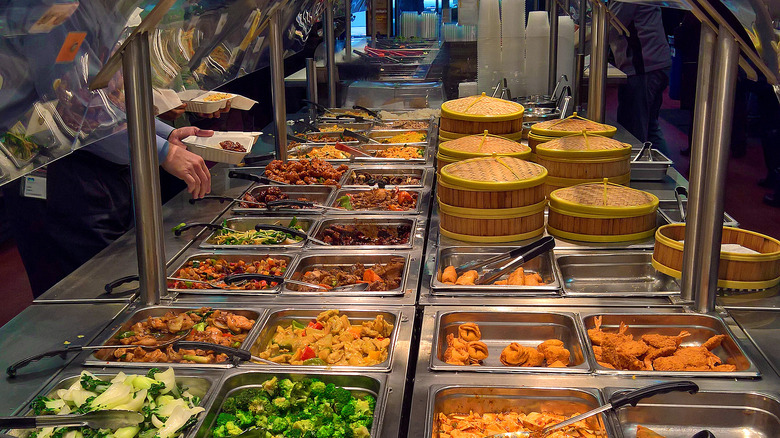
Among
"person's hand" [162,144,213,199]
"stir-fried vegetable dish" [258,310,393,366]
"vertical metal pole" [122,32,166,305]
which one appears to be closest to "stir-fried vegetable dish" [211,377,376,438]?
"stir-fried vegetable dish" [258,310,393,366]

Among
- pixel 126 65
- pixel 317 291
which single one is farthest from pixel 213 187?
pixel 126 65

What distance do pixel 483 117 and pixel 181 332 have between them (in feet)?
5.92

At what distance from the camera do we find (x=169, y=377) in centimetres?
156

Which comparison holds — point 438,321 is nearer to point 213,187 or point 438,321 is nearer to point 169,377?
point 169,377

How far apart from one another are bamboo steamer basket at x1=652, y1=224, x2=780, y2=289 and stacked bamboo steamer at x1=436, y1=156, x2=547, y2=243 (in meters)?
0.46

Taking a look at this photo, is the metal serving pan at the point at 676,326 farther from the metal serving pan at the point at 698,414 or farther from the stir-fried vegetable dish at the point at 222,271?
the stir-fried vegetable dish at the point at 222,271

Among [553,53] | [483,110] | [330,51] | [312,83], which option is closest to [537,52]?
[553,53]

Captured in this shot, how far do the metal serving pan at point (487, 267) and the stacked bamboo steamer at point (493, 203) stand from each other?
72mm

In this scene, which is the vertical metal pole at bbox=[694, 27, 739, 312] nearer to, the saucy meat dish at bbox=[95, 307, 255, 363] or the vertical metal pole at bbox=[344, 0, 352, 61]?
the saucy meat dish at bbox=[95, 307, 255, 363]

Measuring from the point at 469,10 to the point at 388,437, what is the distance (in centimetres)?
542

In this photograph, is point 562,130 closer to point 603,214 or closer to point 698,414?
point 603,214

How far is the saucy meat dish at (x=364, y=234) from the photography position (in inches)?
100

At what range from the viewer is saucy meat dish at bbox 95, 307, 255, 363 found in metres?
1.71

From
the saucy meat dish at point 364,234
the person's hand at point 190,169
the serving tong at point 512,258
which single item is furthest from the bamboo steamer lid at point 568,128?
the person's hand at point 190,169
